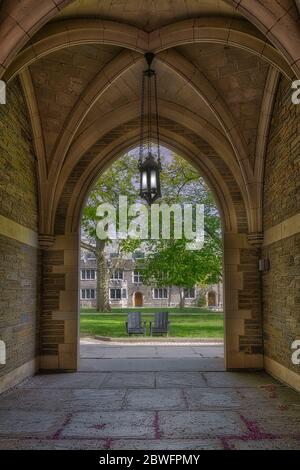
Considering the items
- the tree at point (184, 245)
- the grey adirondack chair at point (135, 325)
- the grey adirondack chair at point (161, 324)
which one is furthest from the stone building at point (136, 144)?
the tree at point (184, 245)

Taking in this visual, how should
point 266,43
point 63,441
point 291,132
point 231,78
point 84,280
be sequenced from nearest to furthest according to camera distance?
point 63,441
point 266,43
point 291,132
point 231,78
point 84,280

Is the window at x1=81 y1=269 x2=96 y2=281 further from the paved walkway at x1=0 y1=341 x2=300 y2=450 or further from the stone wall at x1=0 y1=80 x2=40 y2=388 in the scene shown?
the stone wall at x1=0 y1=80 x2=40 y2=388

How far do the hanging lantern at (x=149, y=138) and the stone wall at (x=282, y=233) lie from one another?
1844mm

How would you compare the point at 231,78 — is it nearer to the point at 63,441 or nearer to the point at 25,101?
the point at 25,101

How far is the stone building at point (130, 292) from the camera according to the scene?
4141cm

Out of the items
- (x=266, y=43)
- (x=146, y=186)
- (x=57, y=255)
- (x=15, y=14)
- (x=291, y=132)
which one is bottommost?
(x=57, y=255)

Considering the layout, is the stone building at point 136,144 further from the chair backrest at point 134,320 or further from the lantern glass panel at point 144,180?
the chair backrest at point 134,320

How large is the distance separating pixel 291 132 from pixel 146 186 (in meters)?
2.18

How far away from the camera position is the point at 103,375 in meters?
7.41

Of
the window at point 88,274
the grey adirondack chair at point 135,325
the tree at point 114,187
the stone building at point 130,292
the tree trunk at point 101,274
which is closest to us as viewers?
the grey adirondack chair at point 135,325

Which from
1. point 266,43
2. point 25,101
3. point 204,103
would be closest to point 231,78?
point 204,103

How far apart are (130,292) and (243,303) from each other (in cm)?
3552

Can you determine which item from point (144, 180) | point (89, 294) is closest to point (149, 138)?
point (144, 180)

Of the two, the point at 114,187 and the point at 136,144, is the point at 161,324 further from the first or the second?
the point at 114,187
